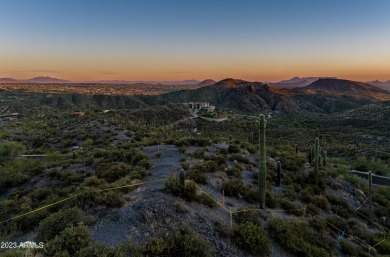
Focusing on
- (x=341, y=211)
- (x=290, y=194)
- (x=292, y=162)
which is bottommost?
(x=341, y=211)

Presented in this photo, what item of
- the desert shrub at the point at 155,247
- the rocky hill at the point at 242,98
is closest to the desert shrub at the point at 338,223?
the desert shrub at the point at 155,247

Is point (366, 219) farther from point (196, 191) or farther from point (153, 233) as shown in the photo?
point (153, 233)

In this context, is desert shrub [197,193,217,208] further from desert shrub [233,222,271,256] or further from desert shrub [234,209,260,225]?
desert shrub [233,222,271,256]

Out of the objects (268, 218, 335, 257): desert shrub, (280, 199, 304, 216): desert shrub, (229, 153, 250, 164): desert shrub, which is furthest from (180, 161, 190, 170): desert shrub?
(268, 218, 335, 257): desert shrub

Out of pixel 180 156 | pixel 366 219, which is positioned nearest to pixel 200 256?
pixel 180 156

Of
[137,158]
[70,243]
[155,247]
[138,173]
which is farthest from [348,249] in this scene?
[137,158]

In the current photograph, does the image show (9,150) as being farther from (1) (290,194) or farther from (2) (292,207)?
(2) (292,207)
